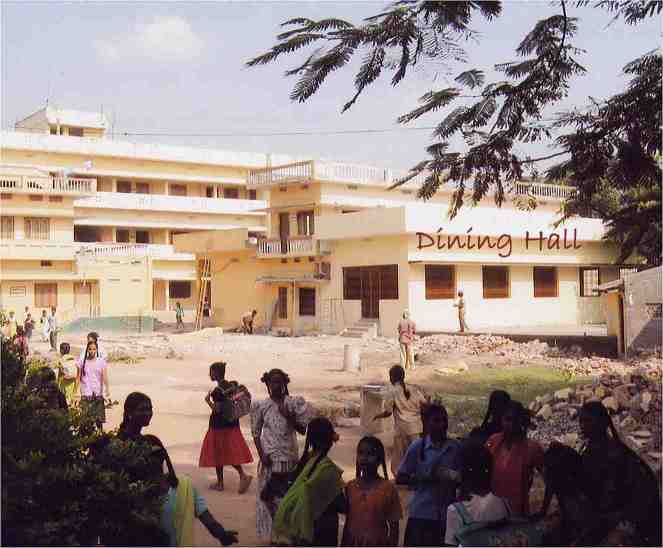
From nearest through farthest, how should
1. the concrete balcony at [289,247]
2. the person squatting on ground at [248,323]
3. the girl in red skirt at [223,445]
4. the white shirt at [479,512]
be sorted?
1. the white shirt at [479,512]
2. the girl in red skirt at [223,445]
3. the concrete balcony at [289,247]
4. the person squatting on ground at [248,323]

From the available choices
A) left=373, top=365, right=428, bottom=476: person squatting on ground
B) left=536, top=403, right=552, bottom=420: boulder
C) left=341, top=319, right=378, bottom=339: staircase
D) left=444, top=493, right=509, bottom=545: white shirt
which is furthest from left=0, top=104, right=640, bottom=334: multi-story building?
left=444, top=493, right=509, bottom=545: white shirt

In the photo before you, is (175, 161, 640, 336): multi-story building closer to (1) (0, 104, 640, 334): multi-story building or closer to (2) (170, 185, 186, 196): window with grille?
(1) (0, 104, 640, 334): multi-story building

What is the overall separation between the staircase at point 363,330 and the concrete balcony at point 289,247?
11.1ft

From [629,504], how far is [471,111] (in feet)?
11.0

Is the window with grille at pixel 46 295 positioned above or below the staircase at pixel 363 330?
above

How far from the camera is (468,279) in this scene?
28047 millimetres

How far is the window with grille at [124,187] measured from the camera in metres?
48.1

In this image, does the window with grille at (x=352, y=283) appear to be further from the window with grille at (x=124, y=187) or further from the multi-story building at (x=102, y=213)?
the window with grille at (x=124, y=187)

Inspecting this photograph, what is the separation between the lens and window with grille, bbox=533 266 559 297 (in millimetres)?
29681

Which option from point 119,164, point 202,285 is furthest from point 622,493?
point 119,164

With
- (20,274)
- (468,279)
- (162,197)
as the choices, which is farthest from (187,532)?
(162,197)

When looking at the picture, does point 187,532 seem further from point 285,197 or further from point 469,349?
point 285,197

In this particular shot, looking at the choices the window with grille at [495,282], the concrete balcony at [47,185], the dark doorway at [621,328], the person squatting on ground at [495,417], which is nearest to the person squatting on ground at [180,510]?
the person squatting on ground at [495,417]

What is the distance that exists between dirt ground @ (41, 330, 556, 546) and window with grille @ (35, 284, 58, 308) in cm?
1425
